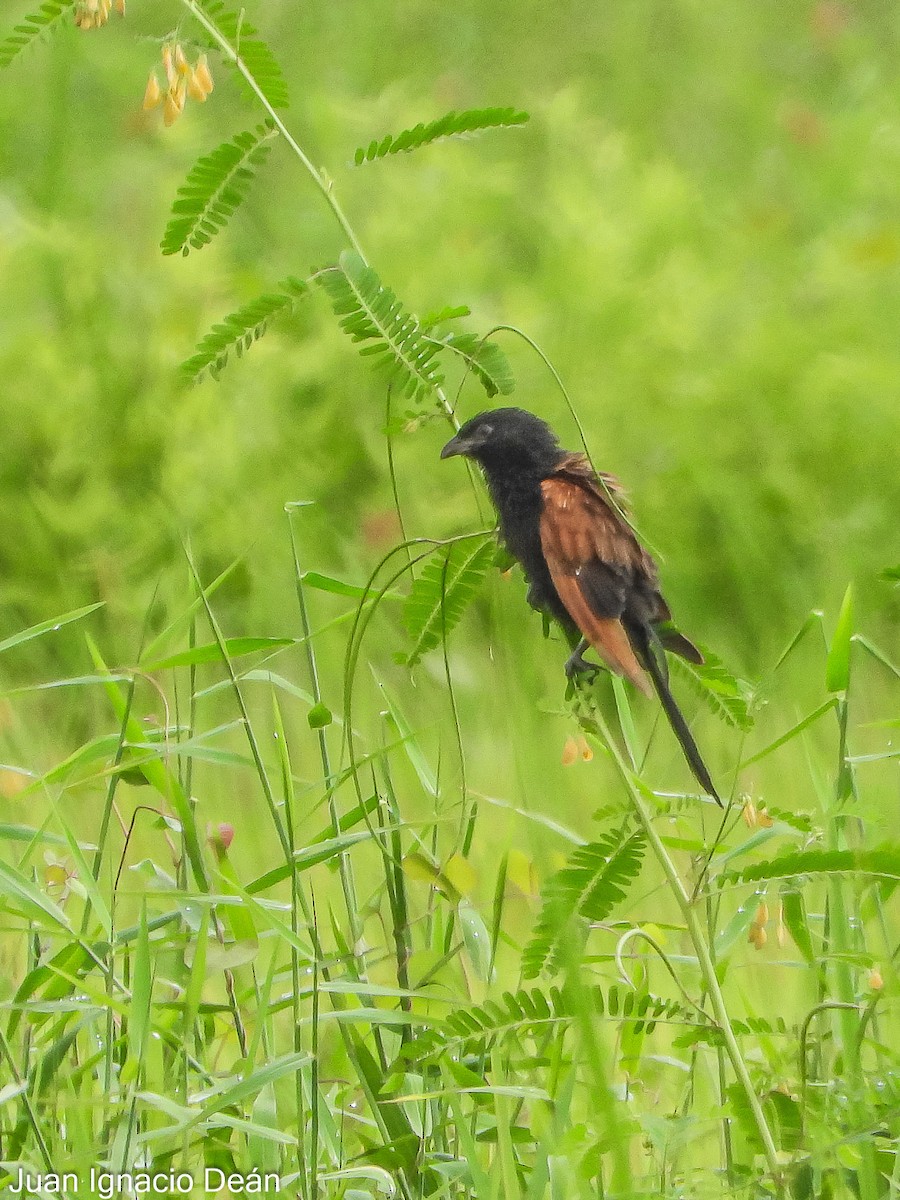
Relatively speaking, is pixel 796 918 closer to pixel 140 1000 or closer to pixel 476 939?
pixel 476 939

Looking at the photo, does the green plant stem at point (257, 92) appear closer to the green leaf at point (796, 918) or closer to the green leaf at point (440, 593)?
the green leaf at point (440, 593)

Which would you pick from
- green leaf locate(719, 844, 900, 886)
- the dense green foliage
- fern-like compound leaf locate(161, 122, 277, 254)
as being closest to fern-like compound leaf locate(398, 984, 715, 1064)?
the dense green foliage

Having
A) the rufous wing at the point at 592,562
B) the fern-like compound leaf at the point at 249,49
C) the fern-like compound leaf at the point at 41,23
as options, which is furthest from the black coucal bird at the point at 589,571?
the fern-like compound leaf at the point at 41,23

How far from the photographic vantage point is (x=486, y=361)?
1.69m

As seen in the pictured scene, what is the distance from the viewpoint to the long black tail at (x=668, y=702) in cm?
174

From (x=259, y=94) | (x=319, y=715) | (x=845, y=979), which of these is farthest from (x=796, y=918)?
(x=259, y=94)

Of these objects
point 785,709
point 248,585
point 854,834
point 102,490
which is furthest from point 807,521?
point 854,834

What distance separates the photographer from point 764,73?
7.45 m

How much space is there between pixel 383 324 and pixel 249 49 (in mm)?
340

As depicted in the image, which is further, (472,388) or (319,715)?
(472,388)

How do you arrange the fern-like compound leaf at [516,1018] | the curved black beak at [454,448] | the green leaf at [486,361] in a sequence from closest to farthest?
the fern-like compound leaf at [516,1018]
the green leaf at [486,361]
the curved black beak at [454,448]

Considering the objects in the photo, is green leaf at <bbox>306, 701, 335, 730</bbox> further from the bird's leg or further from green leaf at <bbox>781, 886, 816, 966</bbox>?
green leaf at <bbox>781, 886, 816, 966</bbox>

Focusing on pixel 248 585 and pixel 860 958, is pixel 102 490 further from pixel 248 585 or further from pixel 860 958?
pixel 860 958

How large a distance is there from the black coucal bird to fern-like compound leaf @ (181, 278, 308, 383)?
1.21 feet
